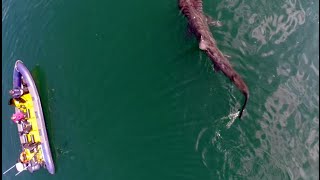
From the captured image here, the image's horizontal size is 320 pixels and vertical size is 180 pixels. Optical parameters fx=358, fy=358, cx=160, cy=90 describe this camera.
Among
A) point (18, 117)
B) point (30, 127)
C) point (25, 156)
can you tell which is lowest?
point (25, 156)

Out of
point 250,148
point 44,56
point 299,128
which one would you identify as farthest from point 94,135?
point 299,128

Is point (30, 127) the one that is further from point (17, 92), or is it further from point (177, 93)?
point (177, 93)

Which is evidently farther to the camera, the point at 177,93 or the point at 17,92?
the point at 17,92

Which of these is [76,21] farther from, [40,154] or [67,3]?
[40,154]

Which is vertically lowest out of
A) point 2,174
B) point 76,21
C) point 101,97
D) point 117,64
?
point 2,174

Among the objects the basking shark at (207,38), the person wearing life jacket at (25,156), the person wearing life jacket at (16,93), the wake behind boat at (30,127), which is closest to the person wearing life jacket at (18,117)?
the wake behind boat at (30,127)

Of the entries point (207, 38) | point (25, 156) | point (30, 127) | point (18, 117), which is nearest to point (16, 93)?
point (18, 117)

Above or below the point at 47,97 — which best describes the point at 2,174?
below
